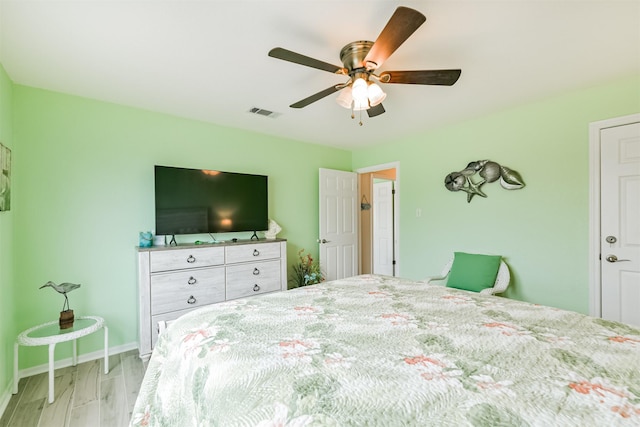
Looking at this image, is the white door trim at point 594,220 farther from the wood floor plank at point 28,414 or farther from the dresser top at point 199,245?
the wood floor plank at point 28,414

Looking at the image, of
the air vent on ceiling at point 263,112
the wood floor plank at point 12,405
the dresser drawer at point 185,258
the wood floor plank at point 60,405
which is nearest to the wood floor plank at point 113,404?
the wood floor plank at point 60,405

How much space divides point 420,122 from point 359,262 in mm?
2394

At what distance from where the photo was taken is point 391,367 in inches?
37.7

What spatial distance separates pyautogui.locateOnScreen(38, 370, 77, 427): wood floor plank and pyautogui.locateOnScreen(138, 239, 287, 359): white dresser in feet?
1.67

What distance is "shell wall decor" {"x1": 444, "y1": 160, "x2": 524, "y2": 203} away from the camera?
292cm

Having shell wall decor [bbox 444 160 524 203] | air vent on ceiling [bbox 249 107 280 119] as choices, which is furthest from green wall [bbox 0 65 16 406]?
shell wall decor [bbox 444 160 524 203]

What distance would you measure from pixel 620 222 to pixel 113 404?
4.15 m

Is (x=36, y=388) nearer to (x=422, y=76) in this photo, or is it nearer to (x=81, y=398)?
(x=81, y=398)

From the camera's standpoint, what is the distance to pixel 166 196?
284 centimetres

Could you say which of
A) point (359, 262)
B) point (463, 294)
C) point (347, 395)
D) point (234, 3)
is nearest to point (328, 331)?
point (347, 395)

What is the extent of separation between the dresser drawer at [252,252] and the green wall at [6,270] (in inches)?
63.7

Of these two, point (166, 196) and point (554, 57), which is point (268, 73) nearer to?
point (166, 196)

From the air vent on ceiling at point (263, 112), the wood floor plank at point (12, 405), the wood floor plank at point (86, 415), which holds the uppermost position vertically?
the air vent on ceiling at point (263, 112)

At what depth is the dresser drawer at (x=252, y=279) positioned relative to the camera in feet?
10.0
